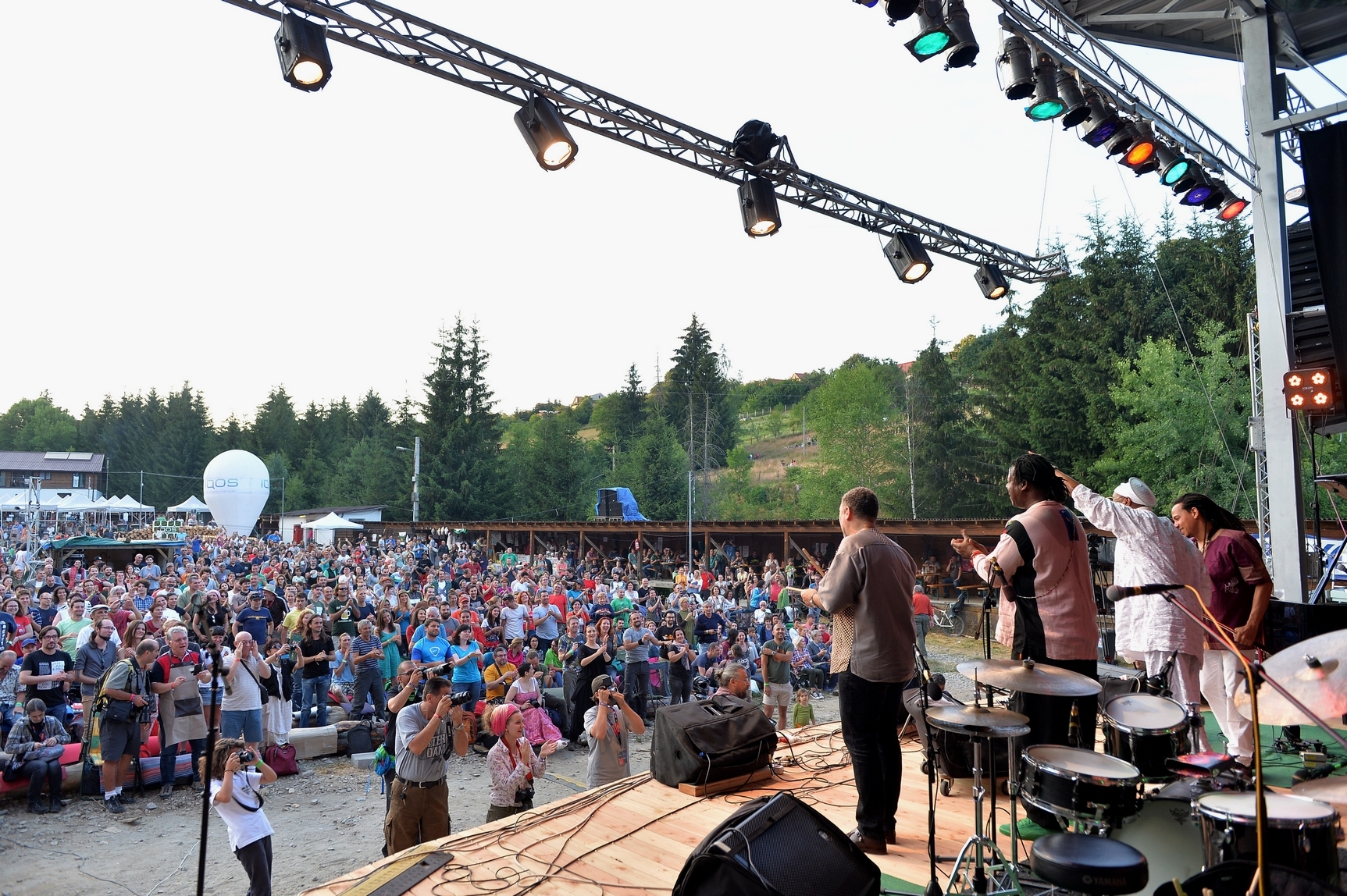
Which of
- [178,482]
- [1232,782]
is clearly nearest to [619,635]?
[1232,782]

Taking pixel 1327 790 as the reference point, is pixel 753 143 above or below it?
above

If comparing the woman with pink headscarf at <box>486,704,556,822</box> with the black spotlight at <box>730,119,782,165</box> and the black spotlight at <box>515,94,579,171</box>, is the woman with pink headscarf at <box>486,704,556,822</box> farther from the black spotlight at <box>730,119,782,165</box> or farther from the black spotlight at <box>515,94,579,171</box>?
the black spotlight at <box>730,119,782,165</box>

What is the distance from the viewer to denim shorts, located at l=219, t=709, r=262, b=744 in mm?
7848

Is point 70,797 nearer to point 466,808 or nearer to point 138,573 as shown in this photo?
point 466,808

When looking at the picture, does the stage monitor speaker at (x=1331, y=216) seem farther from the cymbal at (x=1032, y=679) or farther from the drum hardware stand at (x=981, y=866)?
the drum hardware stand at (x=981, y=866)

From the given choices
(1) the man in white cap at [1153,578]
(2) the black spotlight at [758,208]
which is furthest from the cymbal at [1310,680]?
(2) the black spotlight at [758,208]

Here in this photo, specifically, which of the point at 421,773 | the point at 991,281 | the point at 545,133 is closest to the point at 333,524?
the point at 991,281

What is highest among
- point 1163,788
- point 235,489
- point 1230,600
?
point 235,489

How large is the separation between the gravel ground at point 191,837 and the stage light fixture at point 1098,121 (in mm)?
7553

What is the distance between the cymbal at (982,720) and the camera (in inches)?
110

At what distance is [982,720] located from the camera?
111 inches

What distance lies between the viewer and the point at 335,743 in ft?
31.1

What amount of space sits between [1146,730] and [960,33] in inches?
159

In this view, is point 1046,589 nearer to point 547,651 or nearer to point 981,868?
point 981,868
